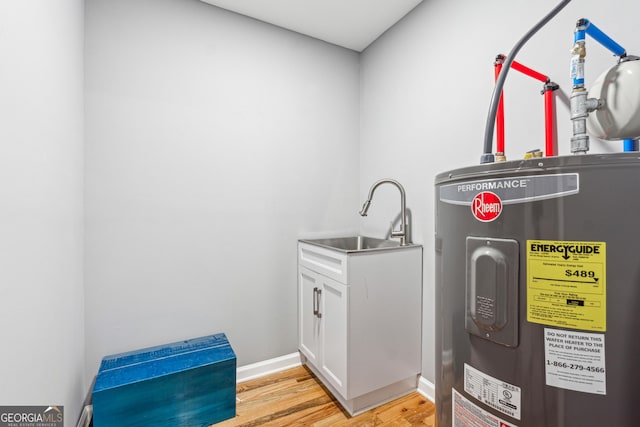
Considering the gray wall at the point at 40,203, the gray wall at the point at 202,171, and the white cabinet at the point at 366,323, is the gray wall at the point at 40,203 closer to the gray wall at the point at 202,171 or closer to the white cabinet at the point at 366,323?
the gray wall at the point at 202,171

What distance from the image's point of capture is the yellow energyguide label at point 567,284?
54 centimetres

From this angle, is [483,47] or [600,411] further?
[483,47]

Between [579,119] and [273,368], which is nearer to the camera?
[579,119]

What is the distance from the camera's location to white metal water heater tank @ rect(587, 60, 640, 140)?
2.69ft

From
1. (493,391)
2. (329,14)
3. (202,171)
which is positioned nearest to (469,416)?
(493,391)

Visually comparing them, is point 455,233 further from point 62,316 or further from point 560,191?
point 62,316

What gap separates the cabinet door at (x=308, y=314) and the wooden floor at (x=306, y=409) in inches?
7.5

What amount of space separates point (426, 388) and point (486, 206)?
1.45m

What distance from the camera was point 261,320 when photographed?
1.91 meters

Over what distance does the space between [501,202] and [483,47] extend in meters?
1.15

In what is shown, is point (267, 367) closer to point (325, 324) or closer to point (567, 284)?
point (325, 324)

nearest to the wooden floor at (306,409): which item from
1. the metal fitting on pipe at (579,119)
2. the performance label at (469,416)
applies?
the performance label at (469,416)

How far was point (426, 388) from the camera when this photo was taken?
1659 mm

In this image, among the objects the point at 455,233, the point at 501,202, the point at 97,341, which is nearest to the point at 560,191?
the point at 501,202
